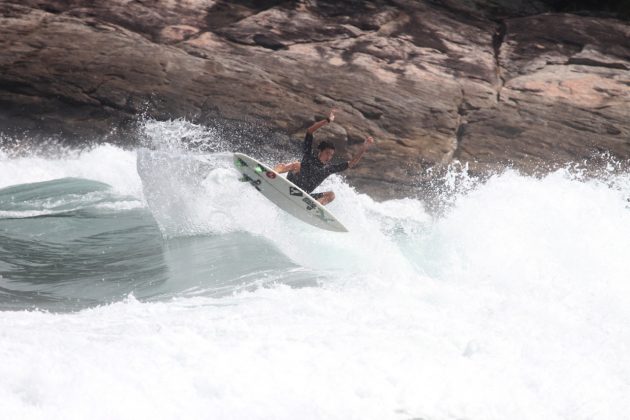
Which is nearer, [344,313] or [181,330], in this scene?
[181,330]

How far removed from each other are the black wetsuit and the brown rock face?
20.2 ft

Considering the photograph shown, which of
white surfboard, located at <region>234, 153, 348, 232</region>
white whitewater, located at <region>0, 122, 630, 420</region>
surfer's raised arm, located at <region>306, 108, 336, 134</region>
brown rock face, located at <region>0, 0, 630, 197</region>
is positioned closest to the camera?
white whitewater, located at <region>0, 122, 630, 420</region>

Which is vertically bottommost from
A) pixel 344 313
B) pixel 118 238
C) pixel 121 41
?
pixel 118 238

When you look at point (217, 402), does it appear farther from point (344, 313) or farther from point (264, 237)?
point (264, 237)

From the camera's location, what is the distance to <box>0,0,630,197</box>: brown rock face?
628 inches

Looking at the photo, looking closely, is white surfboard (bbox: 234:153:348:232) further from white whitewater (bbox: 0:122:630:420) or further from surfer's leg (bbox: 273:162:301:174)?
white whitewater (bbox: 0:122:630:420)

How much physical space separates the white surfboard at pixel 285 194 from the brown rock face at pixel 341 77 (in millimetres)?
6090

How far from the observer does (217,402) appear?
458cm

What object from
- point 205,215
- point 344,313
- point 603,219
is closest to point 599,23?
point 603,219

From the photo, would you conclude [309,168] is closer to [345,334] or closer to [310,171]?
[310,171]

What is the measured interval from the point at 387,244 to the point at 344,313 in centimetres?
391

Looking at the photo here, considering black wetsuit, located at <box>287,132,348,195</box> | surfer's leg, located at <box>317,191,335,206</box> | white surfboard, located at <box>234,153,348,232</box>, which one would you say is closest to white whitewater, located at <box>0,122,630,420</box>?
white surfboard, located at <box>234,153,348,232</box>

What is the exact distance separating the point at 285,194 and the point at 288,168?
38cm

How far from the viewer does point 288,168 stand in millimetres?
10281
